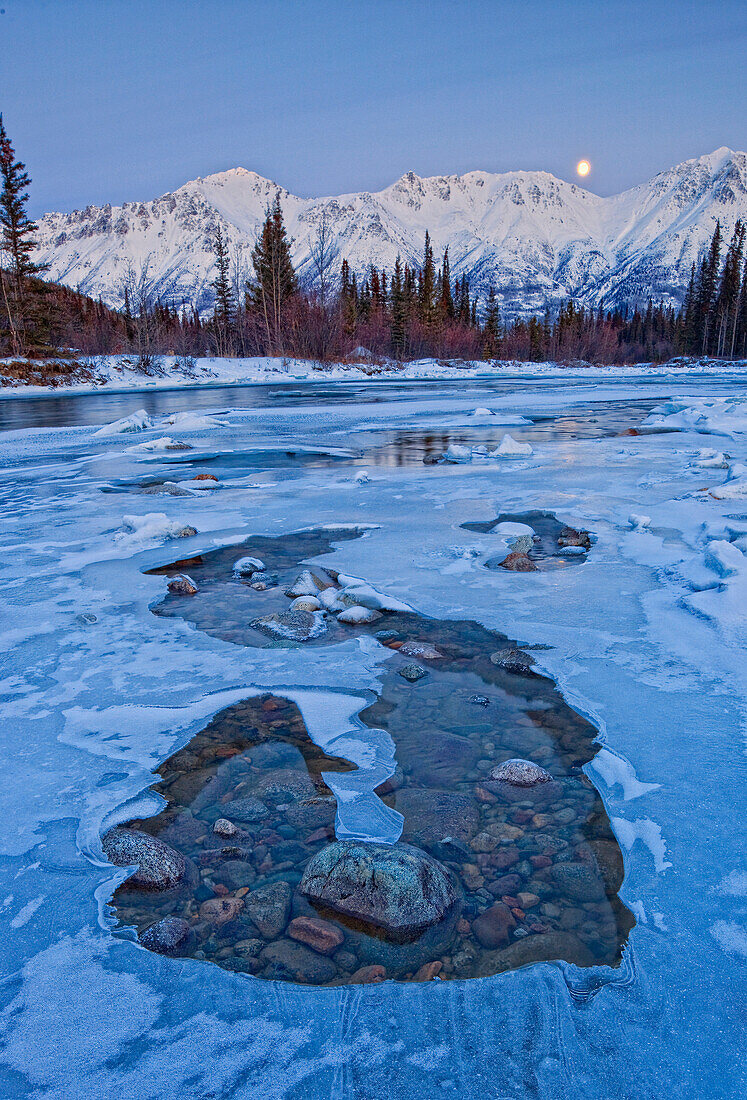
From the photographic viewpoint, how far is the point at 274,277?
1647 inches

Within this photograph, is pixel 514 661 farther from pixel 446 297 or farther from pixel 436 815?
pixel 446 297

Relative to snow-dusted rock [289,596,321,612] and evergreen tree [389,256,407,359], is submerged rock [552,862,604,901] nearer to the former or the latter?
snow-dusted rock [289,596,321,612]

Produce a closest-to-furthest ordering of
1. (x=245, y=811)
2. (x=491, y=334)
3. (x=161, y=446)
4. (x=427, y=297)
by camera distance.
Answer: (x=245, y=811)
(x=161, y=446)
(x=427, y=297)
(x=491, y=334)

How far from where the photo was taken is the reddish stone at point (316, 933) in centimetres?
153

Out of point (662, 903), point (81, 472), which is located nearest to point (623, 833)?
point (662, 903)

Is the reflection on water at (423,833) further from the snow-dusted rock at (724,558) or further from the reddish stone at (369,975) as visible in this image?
the snow-dusted rock at (724,558)

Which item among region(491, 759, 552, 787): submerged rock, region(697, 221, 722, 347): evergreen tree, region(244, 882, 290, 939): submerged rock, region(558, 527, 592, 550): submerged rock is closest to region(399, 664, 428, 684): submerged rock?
region(491, 759, 552, 787): submerged rock

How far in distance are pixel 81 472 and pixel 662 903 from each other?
9362 mm

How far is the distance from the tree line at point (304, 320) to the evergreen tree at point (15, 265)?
2.0 inches

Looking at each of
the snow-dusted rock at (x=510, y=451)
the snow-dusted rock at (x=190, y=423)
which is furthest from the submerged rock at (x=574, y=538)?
the snow-dusted rock at (x=190, y=423)

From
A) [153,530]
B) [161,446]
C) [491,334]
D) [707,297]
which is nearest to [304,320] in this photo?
[491,334]

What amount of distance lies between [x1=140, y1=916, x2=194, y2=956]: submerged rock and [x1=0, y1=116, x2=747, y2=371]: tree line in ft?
115

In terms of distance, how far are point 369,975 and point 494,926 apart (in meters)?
0.35

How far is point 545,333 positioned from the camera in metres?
79.4
